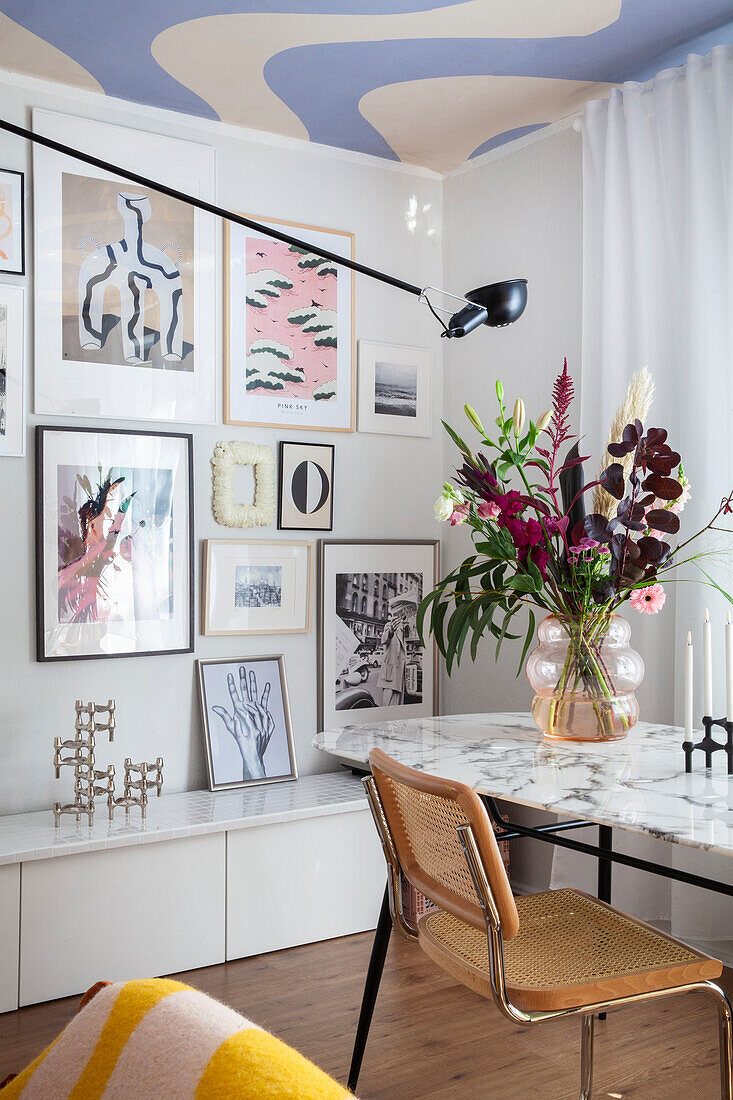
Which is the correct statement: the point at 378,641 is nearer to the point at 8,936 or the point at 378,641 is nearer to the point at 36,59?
the point at 8,936

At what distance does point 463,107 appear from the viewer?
10.3 feet

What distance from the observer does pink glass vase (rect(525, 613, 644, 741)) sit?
2178 millimetres

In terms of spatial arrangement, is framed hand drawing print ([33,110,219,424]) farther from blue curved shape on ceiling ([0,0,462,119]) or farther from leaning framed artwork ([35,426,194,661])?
blue curved shape on ceiling ([0,0,462,119])

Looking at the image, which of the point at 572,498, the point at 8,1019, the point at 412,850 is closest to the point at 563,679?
the point at 572,498

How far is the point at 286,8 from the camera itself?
8.26 feet

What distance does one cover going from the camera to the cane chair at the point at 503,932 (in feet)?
5.15

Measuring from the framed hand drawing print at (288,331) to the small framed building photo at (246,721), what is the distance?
0.82 m

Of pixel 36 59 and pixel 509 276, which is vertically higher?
pixel 36 59

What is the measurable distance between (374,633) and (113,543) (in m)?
1.01

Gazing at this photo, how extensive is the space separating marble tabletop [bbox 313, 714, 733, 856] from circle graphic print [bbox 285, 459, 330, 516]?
1109 mm

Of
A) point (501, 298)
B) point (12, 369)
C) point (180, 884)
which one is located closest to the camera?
point (501, 298)

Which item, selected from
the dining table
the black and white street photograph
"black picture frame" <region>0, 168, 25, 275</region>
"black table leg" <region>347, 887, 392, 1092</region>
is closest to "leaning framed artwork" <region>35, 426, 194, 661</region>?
"black picture frame" <region>0, 168, 25, 275</region>

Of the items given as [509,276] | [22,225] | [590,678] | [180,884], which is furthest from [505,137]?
[180,884]

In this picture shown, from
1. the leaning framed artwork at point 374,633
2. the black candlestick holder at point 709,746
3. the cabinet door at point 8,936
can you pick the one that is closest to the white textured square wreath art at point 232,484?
the leaning framed artwork at point 374,633
